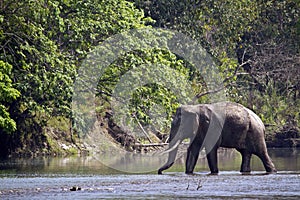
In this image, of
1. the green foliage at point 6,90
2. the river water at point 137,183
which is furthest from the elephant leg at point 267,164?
the green foliage at point 6,90

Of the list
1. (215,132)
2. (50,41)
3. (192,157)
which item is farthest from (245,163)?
(50,41)

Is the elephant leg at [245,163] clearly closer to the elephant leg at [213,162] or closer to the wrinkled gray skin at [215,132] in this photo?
the wrinkled gray skin at [215,132]

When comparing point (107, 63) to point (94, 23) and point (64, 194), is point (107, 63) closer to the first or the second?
point (94, 23)

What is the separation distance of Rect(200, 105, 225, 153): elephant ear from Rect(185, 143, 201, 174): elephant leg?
379mm

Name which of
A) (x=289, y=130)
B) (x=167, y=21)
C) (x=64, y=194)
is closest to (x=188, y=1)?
(x=167, y=21)

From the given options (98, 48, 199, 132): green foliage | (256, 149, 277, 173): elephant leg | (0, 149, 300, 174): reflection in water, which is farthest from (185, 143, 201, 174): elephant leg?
(98, 48, 199, 132): green foliage

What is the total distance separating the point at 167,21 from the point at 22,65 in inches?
641

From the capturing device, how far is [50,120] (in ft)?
142

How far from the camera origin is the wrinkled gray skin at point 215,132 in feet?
96.2

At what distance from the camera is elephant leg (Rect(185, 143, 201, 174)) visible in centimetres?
2914

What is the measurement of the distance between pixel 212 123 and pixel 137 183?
19.0ft

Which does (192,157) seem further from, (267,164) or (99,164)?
(99,164)

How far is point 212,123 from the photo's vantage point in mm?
30203

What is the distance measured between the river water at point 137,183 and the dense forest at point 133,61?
346 cm
